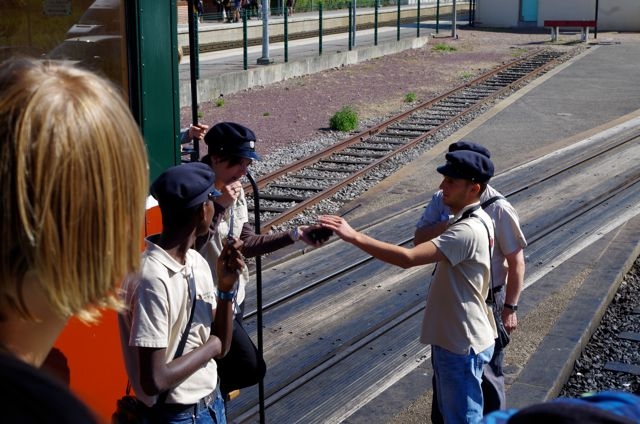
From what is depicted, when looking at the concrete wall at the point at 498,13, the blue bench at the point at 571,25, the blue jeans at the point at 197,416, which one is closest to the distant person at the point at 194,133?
the blue jeans at the point at 197,416

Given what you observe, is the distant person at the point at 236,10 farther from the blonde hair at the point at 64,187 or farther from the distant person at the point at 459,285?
the blonde hair at the point at 64,187

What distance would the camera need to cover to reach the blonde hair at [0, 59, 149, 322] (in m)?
1.31

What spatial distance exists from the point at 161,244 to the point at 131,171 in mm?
1711

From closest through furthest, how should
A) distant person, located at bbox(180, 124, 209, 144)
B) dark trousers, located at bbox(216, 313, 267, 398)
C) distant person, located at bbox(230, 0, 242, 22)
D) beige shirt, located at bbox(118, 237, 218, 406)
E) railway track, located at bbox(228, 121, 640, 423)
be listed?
beige shirt, located at bbox(118, 237, 218, 406) < dark trousers, located at bbox(216, 313, 267, 398) < distant person, located at bbox(180, 124, 209, 144) < railway track, located at bbox(228, 121, 640, 423) < distant person, located at bbox(230, 0, 242, 22)

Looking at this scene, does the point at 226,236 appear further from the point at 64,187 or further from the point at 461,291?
→ the point at 64,187

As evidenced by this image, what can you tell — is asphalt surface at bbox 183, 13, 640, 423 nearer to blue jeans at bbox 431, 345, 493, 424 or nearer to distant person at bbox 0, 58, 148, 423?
blue jeans at bbox 431, 345, 493, 424

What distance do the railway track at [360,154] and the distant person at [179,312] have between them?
6.67 metres

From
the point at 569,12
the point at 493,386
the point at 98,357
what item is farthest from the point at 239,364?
the point at 569,12

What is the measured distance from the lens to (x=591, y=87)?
2411 centimetres

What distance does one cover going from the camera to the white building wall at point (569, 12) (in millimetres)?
43438

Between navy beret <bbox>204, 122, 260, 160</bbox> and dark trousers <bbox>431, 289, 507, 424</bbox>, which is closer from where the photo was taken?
navy beret <bbox>204, 122, 260, 160</bbox>

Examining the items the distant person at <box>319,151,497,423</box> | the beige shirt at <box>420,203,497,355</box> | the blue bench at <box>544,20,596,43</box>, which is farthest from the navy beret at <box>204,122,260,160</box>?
the blue bench at <box>544,20,596,43</box>

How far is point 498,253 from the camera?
4969 mm

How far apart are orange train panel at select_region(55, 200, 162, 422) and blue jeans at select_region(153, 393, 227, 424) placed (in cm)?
32
